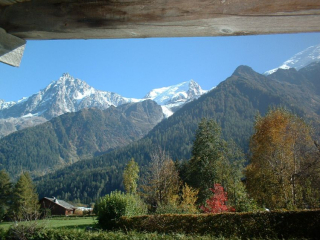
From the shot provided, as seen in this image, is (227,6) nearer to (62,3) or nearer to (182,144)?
(62,3)

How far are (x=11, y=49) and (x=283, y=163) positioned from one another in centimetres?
2608

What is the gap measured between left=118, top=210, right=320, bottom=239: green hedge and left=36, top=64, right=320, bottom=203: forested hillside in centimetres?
10080

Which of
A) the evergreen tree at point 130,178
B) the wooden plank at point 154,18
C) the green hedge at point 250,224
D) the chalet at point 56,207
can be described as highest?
the wooden plank at point 154,18

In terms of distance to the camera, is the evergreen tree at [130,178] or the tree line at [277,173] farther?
the evergreen tree at [130,178]

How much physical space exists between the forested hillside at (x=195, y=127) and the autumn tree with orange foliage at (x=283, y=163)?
8867cm

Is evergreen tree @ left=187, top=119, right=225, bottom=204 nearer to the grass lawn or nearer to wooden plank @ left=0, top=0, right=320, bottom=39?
the grass lawn

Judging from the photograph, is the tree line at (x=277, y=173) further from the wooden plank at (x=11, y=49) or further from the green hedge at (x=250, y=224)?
the wooden plank at (x=11, y=49)

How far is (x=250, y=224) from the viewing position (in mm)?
13586

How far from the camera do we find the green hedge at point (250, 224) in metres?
12.6

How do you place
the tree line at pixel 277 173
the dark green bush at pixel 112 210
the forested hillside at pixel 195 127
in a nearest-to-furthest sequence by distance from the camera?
the dark green bush at pixel 112 210 → the tree line at pixel 277 173 → the forested hillside at pixel 195 127

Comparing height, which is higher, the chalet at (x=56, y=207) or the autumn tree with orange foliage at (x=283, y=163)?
the autumn tree with orange foliage at (x=283, y=163)

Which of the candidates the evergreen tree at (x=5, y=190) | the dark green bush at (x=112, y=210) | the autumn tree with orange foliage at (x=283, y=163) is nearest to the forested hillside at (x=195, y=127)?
the evergreen tree at (x=5, y=190)

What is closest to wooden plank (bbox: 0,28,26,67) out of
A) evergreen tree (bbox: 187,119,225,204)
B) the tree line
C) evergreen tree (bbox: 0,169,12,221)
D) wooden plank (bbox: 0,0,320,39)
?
wooden plank (bbox: 0,0,320,39)

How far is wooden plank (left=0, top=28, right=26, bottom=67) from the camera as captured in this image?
1471 mm
